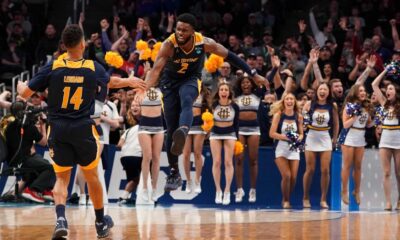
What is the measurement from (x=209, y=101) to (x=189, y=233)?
21.4 feet

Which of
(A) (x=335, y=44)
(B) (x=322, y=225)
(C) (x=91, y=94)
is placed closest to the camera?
(C) (x=91, y=94)

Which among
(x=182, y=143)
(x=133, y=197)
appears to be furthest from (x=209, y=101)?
(x=182, y=143)

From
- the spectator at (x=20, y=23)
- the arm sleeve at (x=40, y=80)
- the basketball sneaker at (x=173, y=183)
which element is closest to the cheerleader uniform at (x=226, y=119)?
the basketball sneaker at (x=173, y=183)

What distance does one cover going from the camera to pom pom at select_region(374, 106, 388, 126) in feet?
53.3

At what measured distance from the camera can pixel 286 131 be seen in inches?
659

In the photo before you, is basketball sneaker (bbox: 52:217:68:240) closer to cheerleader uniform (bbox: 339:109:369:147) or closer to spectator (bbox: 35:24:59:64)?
cheerleader uniform (bbox: 339:109:369:147)

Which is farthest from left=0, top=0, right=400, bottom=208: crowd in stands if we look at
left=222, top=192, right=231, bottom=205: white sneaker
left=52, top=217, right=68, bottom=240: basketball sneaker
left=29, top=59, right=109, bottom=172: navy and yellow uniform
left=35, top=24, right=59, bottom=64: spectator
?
left=52, top=217, right=68, bottom=240: basketball sneaker

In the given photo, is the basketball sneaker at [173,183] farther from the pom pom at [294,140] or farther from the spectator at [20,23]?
the spectator at [20,23]

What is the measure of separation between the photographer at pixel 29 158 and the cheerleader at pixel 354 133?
220 inches

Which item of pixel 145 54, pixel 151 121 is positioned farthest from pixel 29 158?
pixel 145 54

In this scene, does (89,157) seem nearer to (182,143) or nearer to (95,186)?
(95,186)

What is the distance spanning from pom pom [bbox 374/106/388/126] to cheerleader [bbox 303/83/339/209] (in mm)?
773

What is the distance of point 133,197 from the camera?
17.5 metres

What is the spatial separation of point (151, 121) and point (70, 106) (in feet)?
20.8
